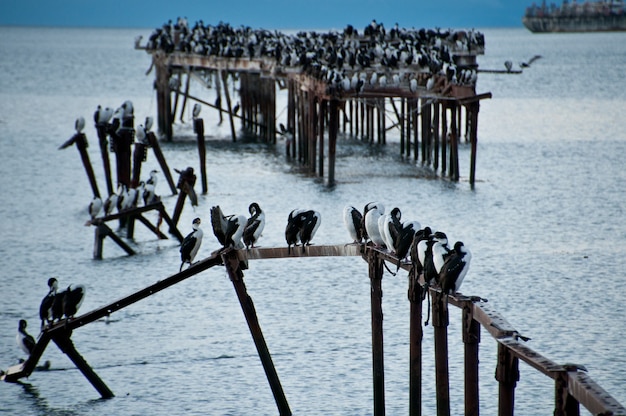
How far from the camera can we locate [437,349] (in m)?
11.0

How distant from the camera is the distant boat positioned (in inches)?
6703

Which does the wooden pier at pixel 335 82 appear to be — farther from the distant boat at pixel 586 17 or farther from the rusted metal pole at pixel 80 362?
the distant boat at pixel 586 17

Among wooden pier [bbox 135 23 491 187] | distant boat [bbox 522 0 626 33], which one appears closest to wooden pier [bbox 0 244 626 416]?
wooden pier [bbox 135 23 491 187]

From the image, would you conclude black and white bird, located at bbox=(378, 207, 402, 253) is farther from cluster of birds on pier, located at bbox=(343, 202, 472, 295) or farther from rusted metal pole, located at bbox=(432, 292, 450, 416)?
rusted metal pole, located at bbox=(432, 292, 450, 416)

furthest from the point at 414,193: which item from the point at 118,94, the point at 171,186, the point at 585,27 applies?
the point at 585,27

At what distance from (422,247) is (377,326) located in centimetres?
220

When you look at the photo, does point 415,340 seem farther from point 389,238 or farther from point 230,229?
point 230,229

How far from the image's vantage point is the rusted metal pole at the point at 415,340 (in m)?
11.5

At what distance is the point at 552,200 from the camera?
3042 centimetres

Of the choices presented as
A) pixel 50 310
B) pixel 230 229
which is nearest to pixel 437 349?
pixel 230 229

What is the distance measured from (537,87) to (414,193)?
51308 mm

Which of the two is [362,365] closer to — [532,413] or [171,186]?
[532,413]

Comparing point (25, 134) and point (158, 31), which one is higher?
point (158, 31)

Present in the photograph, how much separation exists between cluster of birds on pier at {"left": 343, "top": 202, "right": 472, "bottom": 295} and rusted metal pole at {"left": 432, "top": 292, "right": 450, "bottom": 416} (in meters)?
0.22
